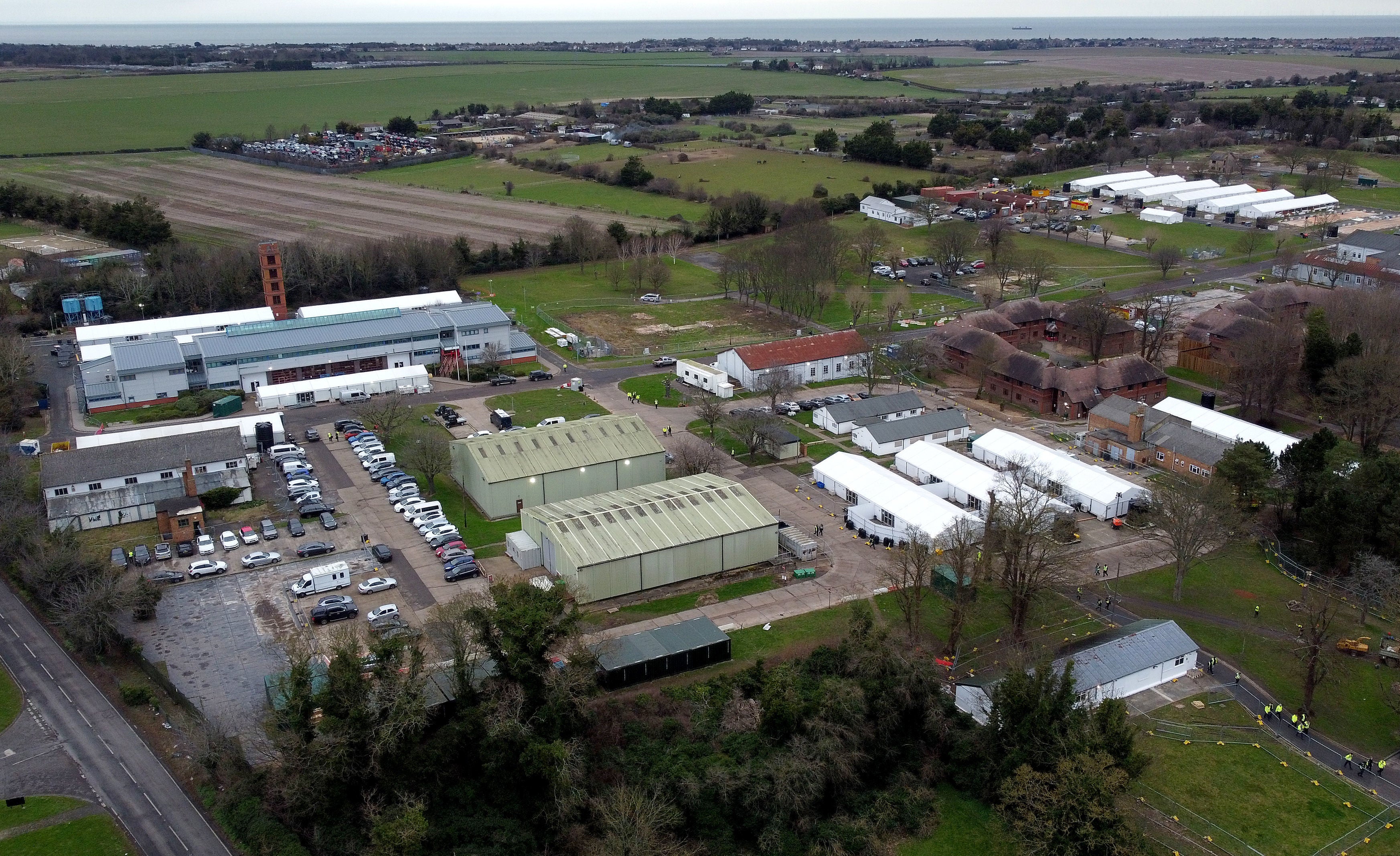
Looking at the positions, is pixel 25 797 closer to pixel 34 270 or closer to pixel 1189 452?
pixel 1189 452

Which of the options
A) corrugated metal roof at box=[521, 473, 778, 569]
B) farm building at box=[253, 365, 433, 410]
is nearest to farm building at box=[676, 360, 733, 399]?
farm building at box=[253, 365, 433, 410]

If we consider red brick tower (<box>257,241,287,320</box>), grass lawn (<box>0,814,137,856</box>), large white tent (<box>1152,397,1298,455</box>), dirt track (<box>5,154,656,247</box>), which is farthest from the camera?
dirt track (<box>5,154,656,247</box>)

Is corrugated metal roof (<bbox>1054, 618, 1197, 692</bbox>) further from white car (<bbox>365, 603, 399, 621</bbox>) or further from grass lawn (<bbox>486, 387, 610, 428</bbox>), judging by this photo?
grass lawn (<bbox>486, 387, 610, 428</bbox>)

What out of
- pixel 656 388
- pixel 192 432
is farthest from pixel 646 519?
pixel 192 432

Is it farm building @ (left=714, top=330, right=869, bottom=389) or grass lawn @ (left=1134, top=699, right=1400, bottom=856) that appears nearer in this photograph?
grass lawn @ (left=1134, top=699, right=1400, bottom=856)

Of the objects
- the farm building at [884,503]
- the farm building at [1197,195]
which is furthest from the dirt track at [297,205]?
the farm building at [884,503]

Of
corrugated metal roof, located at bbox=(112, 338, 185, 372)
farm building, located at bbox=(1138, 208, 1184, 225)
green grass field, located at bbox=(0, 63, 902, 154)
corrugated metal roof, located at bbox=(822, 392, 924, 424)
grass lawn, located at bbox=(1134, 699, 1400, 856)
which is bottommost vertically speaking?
grass lawn, located at bbox=(1134, 699, 1400, 856)

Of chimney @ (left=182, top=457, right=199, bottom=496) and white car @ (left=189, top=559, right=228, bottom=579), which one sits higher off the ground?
chimney @ (left=182, top=457, right=199, bottom=496)
